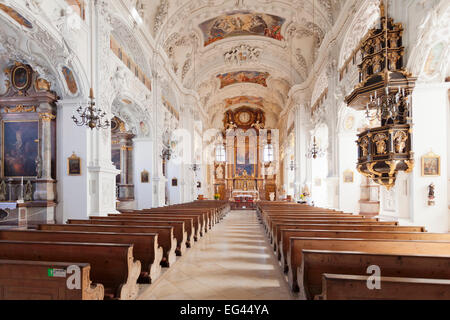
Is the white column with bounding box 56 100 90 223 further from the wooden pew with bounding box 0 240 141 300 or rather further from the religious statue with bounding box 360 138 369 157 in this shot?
the religious statue with bounding box 360 138 369 157

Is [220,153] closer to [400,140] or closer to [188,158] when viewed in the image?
[188,158]

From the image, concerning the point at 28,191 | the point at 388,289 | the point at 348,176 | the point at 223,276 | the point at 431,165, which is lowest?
the point at 223,276

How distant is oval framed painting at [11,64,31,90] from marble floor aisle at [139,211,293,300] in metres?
6.68

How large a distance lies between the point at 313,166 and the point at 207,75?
354 inches

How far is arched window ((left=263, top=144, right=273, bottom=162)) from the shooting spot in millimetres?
29797

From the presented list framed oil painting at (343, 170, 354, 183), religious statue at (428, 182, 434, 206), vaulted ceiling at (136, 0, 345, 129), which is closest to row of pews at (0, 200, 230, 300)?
religious statue at (428, 182, 434, 206)

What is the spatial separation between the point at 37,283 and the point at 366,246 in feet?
10.9

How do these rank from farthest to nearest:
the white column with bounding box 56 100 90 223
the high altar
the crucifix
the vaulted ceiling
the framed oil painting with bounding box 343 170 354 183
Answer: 1. the high altar
2. the crucifix
3. the vaulted ceiling
4. the framed oil painting with bounding box 343 170 354 183
5. the white column with bounding box 56 100 90 223

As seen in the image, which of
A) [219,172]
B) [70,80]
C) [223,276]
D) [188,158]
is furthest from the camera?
[219,172]

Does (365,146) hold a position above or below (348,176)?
above

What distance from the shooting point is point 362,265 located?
2.69 m

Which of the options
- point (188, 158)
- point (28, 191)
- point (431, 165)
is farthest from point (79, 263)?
point (188, 158)

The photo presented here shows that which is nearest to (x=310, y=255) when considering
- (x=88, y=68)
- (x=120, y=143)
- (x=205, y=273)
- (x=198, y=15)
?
(x=205, y=273)

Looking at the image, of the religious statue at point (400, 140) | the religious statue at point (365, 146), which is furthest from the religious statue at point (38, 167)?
the religious statue at point (400, 140)
